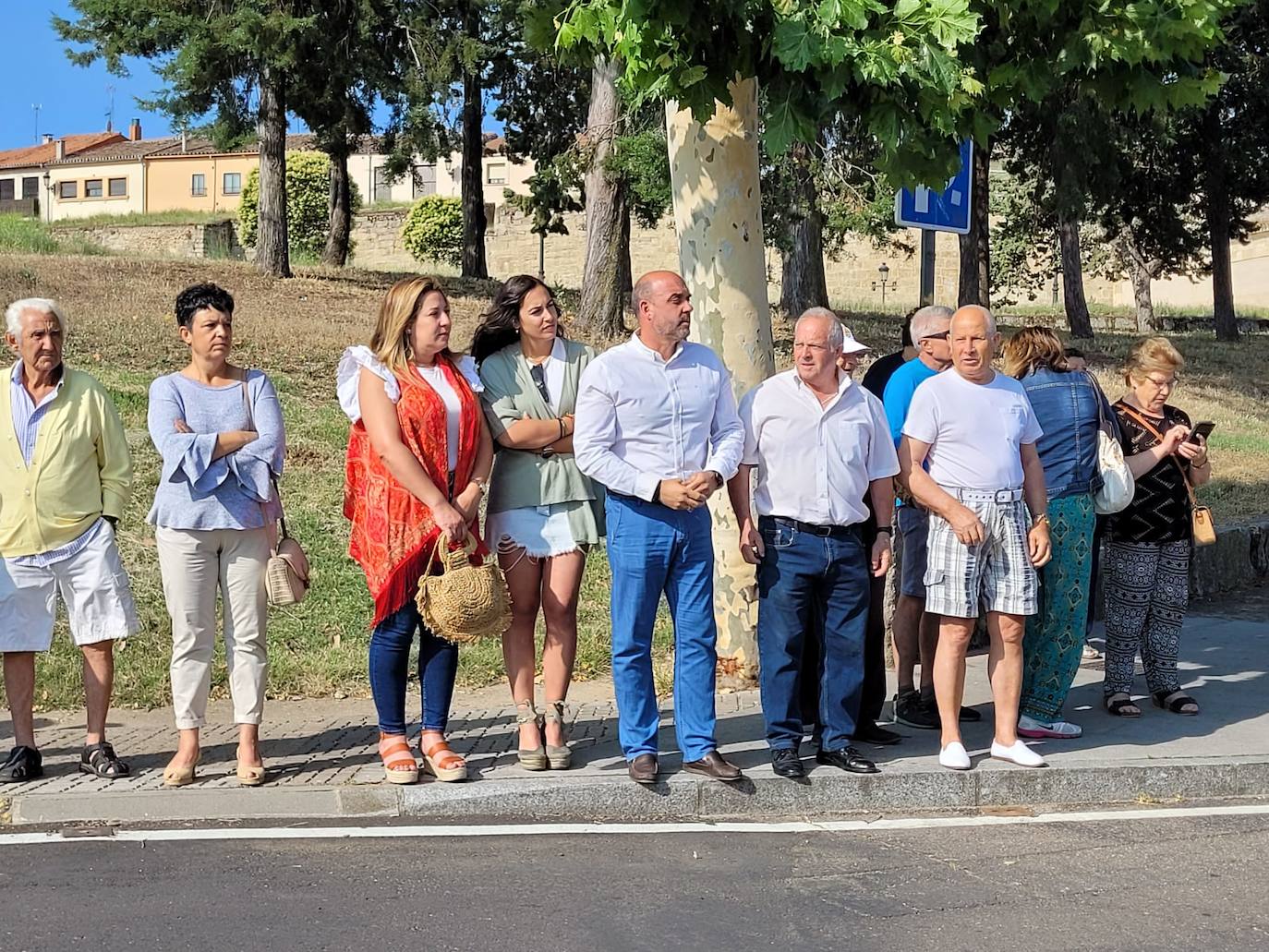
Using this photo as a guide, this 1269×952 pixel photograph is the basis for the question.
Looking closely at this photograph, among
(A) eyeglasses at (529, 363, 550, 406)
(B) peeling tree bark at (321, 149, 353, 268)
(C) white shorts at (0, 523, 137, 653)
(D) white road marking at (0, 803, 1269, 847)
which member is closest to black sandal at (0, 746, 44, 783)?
(C) white shorts at (0, 523, 137, 653)

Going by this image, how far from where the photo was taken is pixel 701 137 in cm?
808

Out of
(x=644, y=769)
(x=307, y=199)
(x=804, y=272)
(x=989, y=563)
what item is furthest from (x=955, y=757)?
(x=307, y=199)

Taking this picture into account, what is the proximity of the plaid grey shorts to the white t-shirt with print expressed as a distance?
0.08m

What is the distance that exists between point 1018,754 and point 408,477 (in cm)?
283

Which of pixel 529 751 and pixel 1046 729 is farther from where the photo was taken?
pixel 1046 729

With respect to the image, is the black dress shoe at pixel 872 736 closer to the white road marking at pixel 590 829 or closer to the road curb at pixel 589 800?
the road curb at pixel 589 800

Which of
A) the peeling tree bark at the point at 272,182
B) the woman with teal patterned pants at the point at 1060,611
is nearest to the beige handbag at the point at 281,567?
the woman with teal patterned pants at the point at 1060,611

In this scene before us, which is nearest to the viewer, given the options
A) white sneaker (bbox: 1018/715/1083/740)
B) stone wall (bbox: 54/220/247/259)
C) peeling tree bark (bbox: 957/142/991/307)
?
white sneaker (bbox: 1018/715/1083/740)

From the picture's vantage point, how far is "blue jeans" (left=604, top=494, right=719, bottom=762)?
6.33 m

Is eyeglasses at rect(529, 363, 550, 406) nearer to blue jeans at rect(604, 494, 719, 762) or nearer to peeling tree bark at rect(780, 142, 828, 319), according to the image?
blue jeans at rect(604, 494, 719, 762)

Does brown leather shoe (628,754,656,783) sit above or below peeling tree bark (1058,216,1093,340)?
below

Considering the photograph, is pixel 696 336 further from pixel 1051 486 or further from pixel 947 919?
pixel 947 919

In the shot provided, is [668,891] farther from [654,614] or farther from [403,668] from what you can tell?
[403,668]

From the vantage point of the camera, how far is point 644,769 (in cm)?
625
